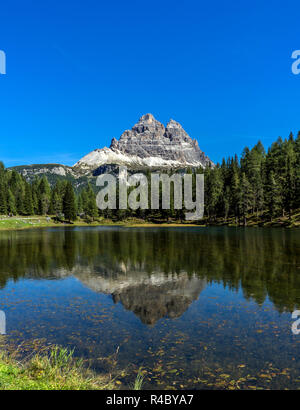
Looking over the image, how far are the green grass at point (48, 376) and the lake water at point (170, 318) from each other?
2.49ft

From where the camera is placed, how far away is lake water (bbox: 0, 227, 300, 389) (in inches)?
396

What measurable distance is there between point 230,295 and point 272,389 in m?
10.9

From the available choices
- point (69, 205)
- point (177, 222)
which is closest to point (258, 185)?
point (177, 222)

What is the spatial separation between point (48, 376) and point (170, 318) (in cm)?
785

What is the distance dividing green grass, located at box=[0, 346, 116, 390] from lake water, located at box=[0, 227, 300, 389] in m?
0.76

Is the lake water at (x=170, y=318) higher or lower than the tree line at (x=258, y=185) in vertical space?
lower

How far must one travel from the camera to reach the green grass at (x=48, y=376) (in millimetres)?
7930

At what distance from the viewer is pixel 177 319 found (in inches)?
598

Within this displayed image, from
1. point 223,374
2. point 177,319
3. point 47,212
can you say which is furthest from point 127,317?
point 47,212

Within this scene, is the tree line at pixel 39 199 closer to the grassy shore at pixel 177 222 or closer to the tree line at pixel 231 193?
the tree line at pixel 231 193

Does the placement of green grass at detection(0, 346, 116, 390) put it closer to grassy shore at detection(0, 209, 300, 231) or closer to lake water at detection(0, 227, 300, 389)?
lake water at detection(0, 227, 300, 389)

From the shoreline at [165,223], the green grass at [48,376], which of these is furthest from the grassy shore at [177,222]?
the green grass at [48,376]

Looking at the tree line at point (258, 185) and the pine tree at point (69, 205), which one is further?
the pine tree at point (69, 205)

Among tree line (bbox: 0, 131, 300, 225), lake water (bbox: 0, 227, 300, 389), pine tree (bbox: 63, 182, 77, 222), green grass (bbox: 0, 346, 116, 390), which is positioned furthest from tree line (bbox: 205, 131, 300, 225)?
green grass (bbox: 0, 346, 116, 390)
